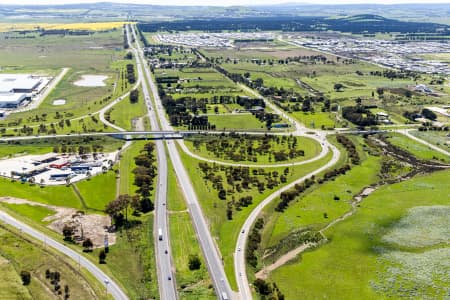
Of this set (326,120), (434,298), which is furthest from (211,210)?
(326,120)

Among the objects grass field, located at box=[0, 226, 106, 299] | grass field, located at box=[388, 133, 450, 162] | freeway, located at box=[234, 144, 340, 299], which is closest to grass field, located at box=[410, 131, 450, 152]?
grass field, located at box=[388, 133, 450, 162]

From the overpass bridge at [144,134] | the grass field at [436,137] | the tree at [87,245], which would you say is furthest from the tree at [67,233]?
the grass field at [436,137]

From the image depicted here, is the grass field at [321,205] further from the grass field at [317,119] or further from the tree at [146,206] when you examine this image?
the grass field at [317,119]

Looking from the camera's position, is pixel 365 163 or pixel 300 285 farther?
pixel 365 163

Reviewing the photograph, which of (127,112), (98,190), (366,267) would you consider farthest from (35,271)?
(127,112)

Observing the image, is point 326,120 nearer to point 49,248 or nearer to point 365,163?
point 365,163

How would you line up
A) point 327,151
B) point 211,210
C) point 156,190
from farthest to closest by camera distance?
point 327,151
point 156,190
point 211,210
